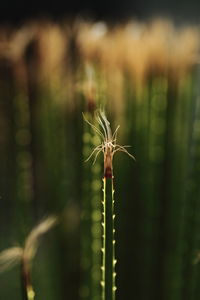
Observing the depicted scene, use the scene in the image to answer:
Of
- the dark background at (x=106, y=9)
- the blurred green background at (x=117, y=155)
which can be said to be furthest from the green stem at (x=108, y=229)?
the dark background at (x=106, y=9)

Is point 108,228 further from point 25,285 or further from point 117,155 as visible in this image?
point 117,155

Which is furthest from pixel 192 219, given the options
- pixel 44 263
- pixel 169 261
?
pixel 44 263

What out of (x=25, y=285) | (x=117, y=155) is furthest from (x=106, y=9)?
(x=25, y=285)

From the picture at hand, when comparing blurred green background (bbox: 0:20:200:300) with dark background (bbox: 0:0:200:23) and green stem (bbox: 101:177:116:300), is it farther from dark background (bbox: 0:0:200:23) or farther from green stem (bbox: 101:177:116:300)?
dark background (bbox: 0:0:200:23)

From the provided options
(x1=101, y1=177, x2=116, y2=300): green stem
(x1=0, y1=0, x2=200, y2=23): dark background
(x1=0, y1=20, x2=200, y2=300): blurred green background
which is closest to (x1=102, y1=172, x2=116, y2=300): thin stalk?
(x1=101, y1=177, x2=116, y2=300): green stem

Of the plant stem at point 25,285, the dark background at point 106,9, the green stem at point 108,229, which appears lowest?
the plant stem at point 25,285

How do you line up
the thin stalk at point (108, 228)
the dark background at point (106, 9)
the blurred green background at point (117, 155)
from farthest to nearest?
1. the dark background at point (106, 9)
2. the blurred green background at point (117, 155)
3. the thin stalk at point (108, 228)

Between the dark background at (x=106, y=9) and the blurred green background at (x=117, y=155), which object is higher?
the dark background at (x=106, y=9)

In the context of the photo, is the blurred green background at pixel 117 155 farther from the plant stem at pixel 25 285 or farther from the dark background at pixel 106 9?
the dark background at pixel 106 9

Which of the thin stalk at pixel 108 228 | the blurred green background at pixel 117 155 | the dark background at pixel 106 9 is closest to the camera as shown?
the thin stalk at pixel 108 228
